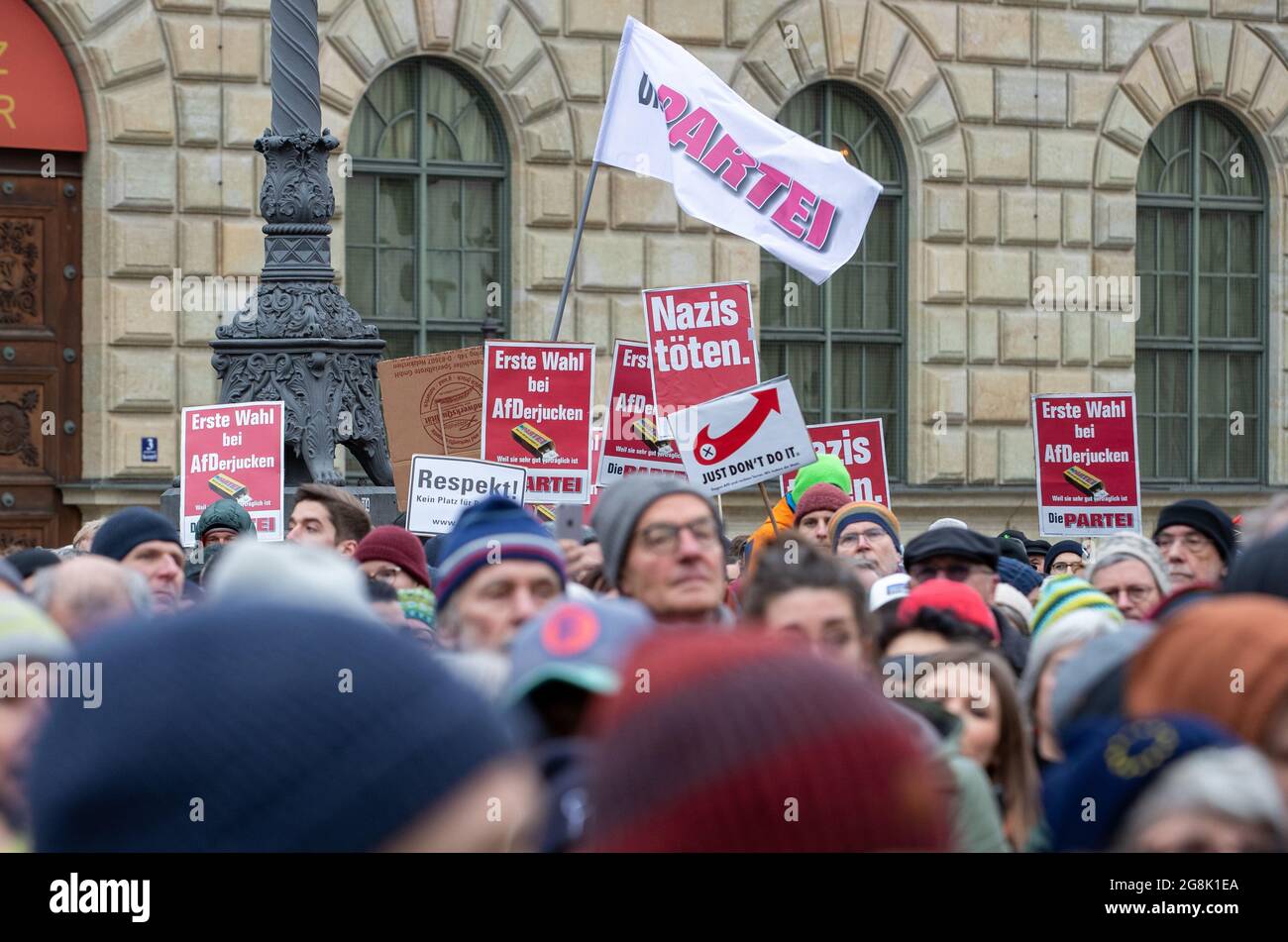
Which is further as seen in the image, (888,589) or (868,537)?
(868,537)

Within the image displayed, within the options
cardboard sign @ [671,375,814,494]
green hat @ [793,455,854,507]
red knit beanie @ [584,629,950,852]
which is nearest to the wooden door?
green hat @ [793,455,854,507]

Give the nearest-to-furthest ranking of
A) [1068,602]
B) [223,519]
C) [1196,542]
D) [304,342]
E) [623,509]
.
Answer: [623,509], [1068,602], [1196,542], [223,519], [304,342]

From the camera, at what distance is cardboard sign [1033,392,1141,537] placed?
483 inches

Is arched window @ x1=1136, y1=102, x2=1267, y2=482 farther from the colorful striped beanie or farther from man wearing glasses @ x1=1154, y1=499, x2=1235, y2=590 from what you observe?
the colorful striped beanie

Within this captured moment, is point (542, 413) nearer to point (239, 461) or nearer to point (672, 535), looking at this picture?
point (239, 461)

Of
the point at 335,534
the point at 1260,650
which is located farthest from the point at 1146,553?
the point at 1260,650

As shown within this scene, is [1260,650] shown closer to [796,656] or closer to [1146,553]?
[796,656]

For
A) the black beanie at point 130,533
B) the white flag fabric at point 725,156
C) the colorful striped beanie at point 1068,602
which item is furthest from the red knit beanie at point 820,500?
the colorful striped beanie at point 1068,602

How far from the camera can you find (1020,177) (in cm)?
2023

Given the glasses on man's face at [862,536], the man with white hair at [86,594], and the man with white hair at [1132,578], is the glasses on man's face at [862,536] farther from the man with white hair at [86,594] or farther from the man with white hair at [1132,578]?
the man with white hair at [86,594]

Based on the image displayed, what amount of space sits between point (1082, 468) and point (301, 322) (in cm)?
463

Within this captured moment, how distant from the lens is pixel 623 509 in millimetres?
5145

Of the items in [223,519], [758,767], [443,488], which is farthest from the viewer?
[443,488]

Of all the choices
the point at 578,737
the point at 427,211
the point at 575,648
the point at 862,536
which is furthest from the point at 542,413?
the point at 427,211
